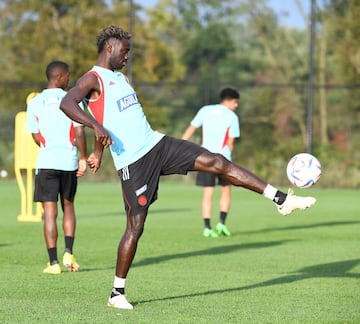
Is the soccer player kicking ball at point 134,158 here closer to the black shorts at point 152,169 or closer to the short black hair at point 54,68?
the black shorts at point 152,169

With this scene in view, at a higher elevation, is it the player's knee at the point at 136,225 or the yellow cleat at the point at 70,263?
the player's knee at the point at 136,225

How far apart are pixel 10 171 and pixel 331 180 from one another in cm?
1053

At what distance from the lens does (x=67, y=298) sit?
805 centimetres

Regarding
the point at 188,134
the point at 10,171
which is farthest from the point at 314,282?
the point at 10,171

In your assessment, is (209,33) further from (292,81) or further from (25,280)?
(25,280)

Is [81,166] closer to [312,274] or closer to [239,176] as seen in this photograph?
[312,274]

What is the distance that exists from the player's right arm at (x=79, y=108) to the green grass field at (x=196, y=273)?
4.38 ft

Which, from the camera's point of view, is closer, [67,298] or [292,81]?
[67,298]

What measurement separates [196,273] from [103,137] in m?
3.18

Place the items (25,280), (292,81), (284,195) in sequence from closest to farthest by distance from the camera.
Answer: (284,195) → (25,280) → (292,81)

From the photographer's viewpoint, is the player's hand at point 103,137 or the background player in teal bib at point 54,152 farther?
the background player in teal bib at point 54,152

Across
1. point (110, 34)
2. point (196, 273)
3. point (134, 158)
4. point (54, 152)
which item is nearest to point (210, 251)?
point (196, 273)

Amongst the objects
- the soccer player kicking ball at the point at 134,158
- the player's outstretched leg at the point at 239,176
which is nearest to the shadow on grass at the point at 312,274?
the soccer player kicking ball at the point at 134,158

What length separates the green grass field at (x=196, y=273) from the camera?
7336mm
